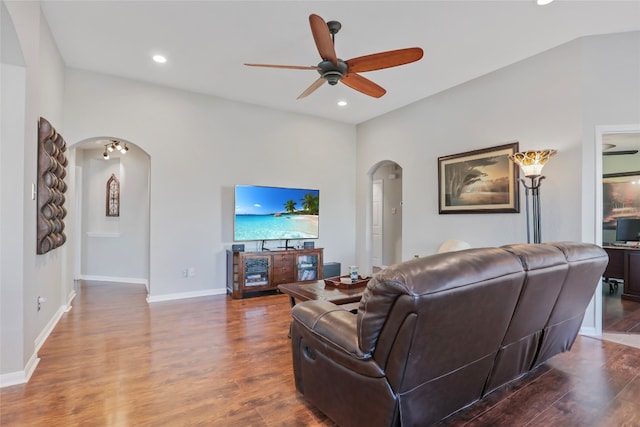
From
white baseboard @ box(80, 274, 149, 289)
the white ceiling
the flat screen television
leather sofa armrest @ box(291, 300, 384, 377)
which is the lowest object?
white baseboard @ box(80, 274, 149, 289)

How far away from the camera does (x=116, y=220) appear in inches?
236

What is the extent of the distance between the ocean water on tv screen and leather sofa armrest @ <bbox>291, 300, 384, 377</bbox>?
306cm

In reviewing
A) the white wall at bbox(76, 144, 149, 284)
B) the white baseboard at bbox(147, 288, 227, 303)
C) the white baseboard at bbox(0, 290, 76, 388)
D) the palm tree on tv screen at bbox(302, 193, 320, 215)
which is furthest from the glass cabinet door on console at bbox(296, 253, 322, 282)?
the white baseboard at bbox(0, 290, 76, 388)

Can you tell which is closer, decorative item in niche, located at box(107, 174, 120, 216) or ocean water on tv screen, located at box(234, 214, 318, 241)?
ocean water on tv screen, located at box(234, 214, 318, 241)

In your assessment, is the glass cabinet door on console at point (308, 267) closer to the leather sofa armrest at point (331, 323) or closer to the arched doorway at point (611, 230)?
the leather sofa armrest at point (331, 323)

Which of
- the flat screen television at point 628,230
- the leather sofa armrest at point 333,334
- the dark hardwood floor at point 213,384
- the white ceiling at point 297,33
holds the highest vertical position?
the white ceiling at point 297,33

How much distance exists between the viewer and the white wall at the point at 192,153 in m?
4.16

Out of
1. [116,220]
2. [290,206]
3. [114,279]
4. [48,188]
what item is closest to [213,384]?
[48,188]

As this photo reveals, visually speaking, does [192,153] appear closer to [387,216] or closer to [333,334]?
[333,334]

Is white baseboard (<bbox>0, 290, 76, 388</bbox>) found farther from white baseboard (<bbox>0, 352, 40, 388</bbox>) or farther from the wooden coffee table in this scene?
the wooden coffee table

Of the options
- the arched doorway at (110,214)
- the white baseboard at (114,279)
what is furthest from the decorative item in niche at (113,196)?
the white baseboard at (114,279)

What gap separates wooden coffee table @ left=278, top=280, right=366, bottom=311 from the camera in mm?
2893

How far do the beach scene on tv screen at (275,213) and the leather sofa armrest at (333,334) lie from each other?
3.08 metres

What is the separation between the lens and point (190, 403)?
2.02 metres
